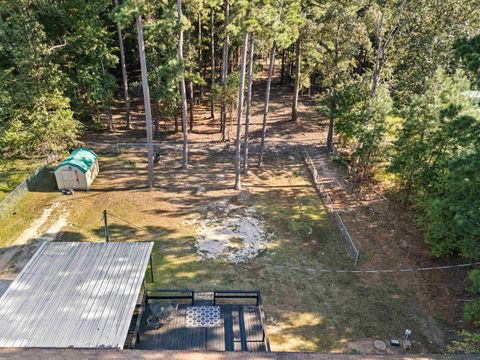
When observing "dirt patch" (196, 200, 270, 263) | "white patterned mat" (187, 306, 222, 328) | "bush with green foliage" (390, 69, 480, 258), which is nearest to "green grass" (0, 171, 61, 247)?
"dirt patch" (196, 200, 270, 263)

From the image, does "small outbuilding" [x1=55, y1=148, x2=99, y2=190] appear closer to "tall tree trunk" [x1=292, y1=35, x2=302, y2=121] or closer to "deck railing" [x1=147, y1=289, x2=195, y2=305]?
"deck railing" [x1=147, y1=289, x2=195, y2=305]

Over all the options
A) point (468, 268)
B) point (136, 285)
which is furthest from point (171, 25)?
point (468, 268)

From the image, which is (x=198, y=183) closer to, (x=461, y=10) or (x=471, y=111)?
(x=471, y=111)

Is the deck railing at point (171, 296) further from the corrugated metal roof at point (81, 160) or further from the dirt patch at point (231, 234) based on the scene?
the corrugated metal roof at point (81, 160)

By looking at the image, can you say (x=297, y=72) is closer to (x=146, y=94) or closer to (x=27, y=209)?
(x=146, y=94)

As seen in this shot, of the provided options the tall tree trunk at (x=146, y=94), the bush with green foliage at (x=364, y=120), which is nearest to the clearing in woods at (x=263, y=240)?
the tall tree trunk at (x=146, y=94)

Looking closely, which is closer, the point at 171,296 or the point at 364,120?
the point at 171,296

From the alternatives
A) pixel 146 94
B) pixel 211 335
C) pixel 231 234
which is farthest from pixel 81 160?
pixel 211 335
